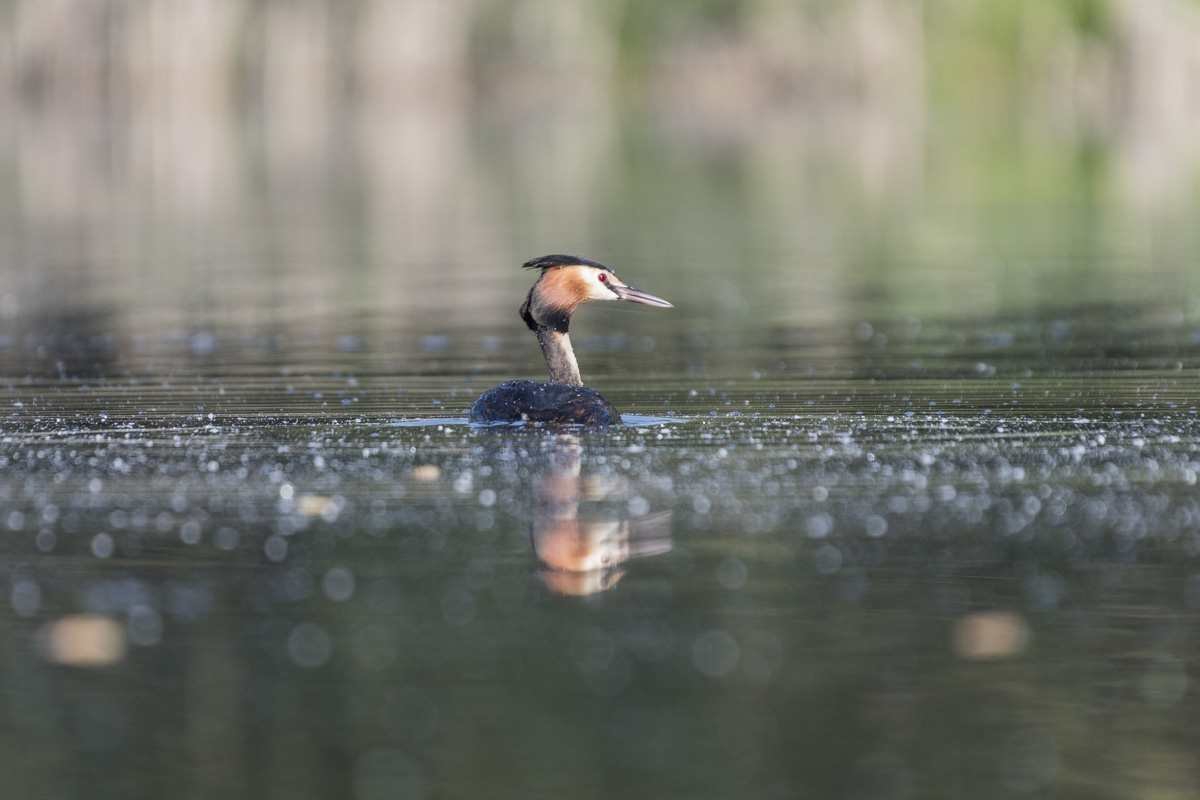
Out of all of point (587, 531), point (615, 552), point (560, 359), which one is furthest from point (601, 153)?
point (615, 552)

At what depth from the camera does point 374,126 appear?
4878 centimetres

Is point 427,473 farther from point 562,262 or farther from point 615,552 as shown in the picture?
point 562,262

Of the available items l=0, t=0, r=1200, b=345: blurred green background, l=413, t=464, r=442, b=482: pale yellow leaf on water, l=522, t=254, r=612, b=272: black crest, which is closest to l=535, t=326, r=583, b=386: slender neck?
l=522, t=254, r=612, b=272: black crest

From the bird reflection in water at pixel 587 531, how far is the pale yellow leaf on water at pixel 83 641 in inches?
50.4

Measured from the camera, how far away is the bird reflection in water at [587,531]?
5.45m

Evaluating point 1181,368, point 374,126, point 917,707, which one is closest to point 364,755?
point 917,707

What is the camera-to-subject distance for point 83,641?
482 centimetres

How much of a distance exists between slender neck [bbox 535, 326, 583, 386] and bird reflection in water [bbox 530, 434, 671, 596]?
1.98 m

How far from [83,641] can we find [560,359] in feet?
14.7

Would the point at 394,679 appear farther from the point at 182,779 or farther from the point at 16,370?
the point at 16,370

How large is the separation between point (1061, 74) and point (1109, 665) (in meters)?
50.9

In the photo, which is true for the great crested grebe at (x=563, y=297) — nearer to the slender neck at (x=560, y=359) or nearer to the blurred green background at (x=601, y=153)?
the slender neck at (x=560, y=359)

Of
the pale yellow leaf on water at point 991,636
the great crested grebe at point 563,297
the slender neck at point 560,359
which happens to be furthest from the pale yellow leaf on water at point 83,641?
the slender neck at point 560,359

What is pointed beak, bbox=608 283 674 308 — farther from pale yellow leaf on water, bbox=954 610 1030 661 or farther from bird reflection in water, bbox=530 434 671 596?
pale yellow leaf on water, bbox=954 610 1030 661
